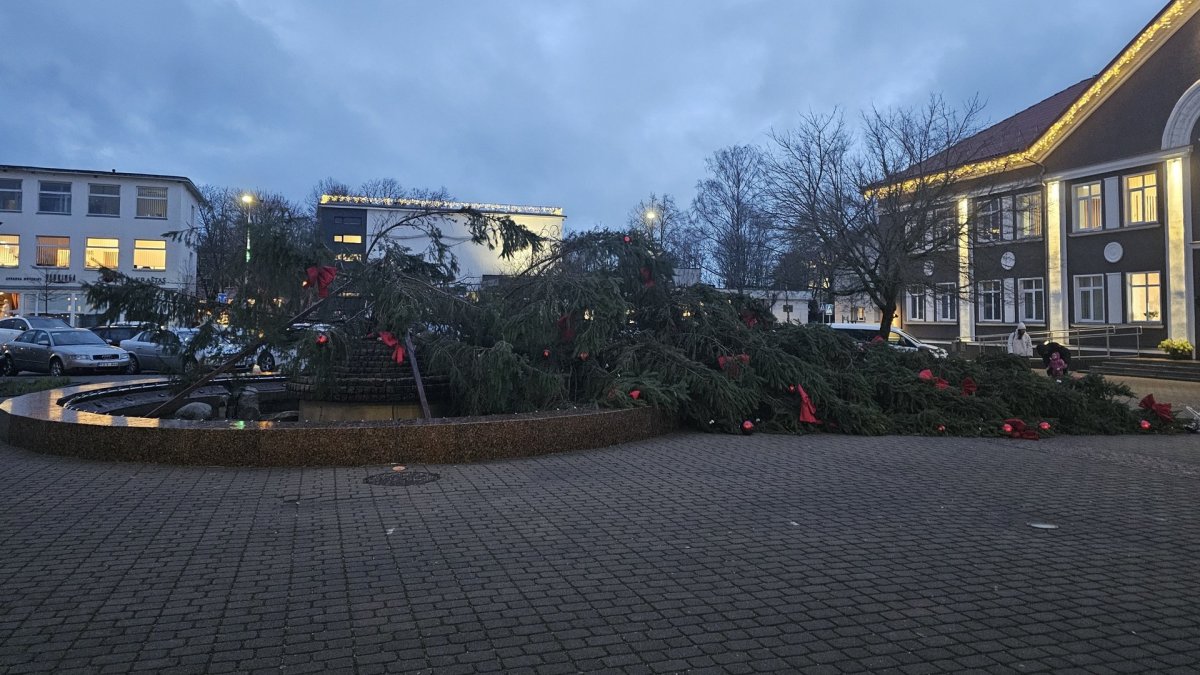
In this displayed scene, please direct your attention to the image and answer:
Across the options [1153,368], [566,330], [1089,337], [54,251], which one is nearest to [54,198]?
[54,251]

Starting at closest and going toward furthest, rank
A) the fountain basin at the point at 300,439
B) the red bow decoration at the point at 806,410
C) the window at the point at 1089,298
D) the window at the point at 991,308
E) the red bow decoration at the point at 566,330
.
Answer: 1. the fountain basin at the point at 300,439
2. the red bow decoration at the point at 566,330
3. the red bow decoration at the point at 806,410
4. the window at the point at 1089,298
5. the window at the point at 991,308

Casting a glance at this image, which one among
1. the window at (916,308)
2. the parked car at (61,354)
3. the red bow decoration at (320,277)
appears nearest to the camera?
the red bow decoration at (320,277)

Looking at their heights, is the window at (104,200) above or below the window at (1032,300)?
above

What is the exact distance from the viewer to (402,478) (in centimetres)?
784

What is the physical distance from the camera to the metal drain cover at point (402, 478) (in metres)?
7.64

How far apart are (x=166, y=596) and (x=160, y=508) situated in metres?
2.41

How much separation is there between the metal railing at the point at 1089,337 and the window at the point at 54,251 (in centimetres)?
5442

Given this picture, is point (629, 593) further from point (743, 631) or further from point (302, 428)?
point (302, 428)

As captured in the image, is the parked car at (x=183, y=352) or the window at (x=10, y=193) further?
the window at (x=10, y=193)

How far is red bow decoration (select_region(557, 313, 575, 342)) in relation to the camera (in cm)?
1102

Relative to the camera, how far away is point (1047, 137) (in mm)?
31656

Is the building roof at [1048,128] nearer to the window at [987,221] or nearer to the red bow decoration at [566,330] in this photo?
the window at [987,221]

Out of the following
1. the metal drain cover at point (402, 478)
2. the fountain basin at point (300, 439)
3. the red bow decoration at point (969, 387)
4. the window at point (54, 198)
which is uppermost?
the window at point (54, 198)

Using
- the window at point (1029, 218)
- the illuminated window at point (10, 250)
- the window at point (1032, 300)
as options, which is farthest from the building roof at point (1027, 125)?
the illuminated window at point (10, 250)
